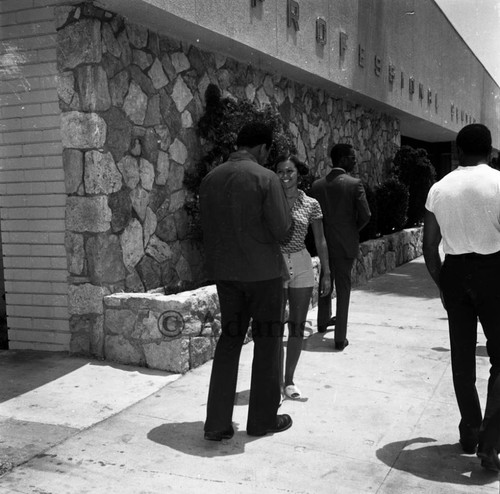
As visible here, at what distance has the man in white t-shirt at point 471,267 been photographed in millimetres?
3391

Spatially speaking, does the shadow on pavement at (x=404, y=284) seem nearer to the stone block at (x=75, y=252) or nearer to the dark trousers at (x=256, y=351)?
the stone block at (x=75, y=252)

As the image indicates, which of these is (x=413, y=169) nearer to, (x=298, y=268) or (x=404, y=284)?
(x=404, y=284)

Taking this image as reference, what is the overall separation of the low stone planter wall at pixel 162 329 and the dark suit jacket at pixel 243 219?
1.41m

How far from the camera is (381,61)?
38.8ft

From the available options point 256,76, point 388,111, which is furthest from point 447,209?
point 388,111

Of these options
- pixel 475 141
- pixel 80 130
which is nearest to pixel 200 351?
pixel 80 130

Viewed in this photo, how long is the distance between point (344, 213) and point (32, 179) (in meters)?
2.72

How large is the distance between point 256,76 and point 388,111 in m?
6.06

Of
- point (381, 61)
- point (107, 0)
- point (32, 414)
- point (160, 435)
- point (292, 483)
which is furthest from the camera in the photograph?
point (381, 61)

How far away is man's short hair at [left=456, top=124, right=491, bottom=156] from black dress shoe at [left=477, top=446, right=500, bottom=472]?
154cm

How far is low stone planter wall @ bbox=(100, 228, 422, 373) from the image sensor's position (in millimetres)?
5098

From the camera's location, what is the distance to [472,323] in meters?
3.57

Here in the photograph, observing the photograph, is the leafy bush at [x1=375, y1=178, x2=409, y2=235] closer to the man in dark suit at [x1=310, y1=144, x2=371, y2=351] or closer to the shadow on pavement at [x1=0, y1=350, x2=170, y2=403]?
the man in dark suit at [x1=310, y1=144, x2=371, y2=351]

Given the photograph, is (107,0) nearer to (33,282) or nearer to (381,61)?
(33,282)
